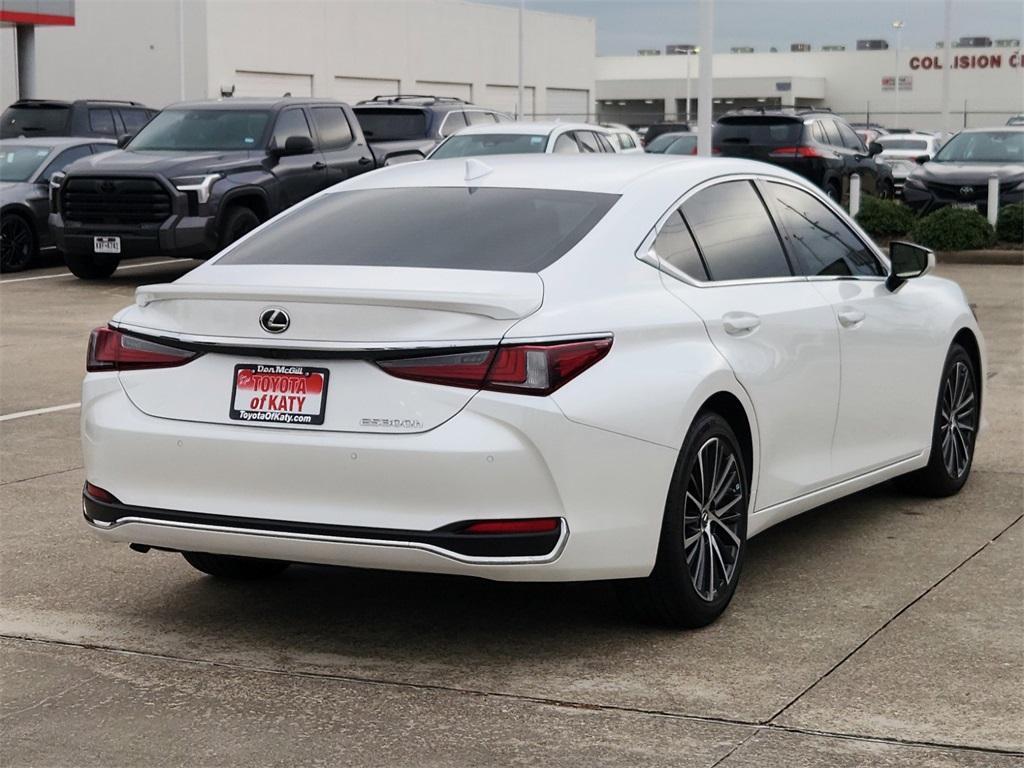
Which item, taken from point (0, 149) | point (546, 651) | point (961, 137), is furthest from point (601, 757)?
point (961, 137)

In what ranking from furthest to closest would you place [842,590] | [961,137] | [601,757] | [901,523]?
[961,137] → [901,523] → [842,590] → [601,757]

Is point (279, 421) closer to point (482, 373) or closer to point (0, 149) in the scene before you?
point (482, 373)

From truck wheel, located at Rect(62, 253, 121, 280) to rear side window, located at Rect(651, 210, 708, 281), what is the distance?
43.9 ft

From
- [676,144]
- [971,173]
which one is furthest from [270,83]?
[971,173]

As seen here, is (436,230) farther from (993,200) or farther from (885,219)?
(885,219)

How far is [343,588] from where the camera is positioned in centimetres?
632

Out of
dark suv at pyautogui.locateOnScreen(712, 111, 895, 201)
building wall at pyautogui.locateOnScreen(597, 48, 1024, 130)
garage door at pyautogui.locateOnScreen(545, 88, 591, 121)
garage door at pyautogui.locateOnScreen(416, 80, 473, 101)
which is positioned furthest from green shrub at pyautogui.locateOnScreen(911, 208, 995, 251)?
building wall at pyautogui.locateOnScreen(597, 48, 1024, 130)

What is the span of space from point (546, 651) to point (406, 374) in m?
1.08

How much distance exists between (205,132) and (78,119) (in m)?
6.13

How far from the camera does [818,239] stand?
23.1ft

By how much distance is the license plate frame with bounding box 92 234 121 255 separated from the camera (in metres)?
17.9

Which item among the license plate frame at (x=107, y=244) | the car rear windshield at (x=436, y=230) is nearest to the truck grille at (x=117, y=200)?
the license plate frame at (x=107, y=244)

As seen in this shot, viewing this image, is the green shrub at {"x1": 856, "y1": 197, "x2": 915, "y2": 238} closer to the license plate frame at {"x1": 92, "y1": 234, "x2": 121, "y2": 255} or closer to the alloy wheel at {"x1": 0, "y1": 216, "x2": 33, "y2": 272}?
the license plate frame at {"x1": 92, "y1": 234, "x2": 121, "y2": 255}

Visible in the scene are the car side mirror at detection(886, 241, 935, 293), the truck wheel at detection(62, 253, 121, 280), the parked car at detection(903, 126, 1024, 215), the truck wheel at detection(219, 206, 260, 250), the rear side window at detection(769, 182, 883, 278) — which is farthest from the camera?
the parked car at detection(903, 126, 1024, 215)
